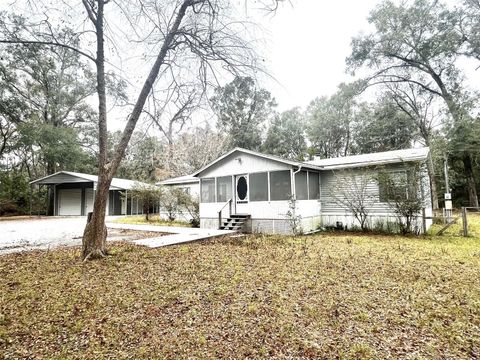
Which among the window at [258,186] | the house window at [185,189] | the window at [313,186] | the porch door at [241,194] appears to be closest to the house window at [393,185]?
the window at [313,186]

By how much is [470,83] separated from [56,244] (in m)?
28.3

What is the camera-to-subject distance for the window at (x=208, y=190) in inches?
501

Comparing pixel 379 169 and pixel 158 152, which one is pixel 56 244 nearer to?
pixel 379 169

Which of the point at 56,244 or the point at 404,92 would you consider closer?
the point at 56,244

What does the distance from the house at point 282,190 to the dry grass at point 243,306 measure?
415 cm

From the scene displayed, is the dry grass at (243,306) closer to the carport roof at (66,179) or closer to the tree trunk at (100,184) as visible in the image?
the tree trunk at (100,184)

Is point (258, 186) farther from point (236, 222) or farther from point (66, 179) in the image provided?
point (66, 179)

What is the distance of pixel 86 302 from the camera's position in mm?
3768

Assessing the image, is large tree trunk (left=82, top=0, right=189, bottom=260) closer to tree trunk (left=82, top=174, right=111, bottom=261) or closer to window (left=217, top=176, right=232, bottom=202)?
tree trunk (left=82, top=174, right=111, bottom=261)

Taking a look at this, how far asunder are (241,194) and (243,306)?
27.3 ft

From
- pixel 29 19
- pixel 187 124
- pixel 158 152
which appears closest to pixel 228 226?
pixel 187 124

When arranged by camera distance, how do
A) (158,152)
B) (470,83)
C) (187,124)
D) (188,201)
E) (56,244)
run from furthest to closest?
(158,152), (470,83), (188,201), (56,244), (187,124)

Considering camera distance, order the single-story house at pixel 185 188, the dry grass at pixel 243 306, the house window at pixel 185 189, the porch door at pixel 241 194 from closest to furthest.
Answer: the dry grass at pixel 243 306
the porch door at pixel 241 194
the house window at pixel 185 189
the single-story house at pixel 185 188

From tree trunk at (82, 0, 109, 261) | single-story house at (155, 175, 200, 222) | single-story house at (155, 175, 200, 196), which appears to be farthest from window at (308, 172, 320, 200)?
tree trunk at (82, 0, 109, 261)
